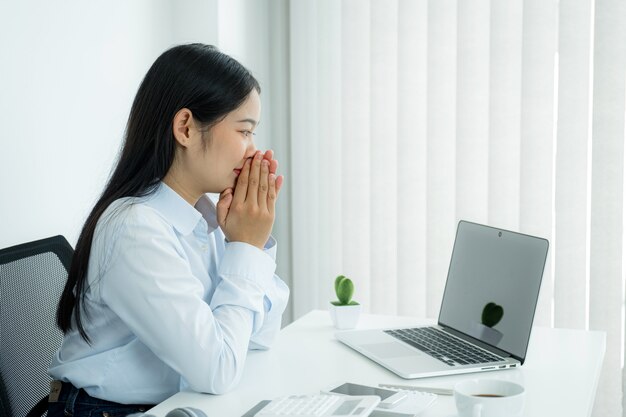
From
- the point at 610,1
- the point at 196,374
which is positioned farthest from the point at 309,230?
the point at 196,374

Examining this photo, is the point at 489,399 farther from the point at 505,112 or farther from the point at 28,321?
the point at 505,112

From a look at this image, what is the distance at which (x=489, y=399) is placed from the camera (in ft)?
3.02

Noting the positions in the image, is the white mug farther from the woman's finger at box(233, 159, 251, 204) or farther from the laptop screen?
the woman's finger at box(233, 159, 251, 204)

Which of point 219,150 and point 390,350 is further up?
point 219,150

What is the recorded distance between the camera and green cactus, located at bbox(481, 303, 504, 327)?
1.34m

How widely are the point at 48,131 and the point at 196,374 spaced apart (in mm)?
956

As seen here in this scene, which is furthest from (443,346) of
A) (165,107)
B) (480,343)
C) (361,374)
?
(165,107)

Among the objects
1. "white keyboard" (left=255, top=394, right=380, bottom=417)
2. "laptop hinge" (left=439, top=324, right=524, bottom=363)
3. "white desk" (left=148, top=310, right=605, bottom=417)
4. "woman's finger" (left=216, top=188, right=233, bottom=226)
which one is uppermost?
"woman's finger" (left=216, top=188, right=233, bottom=226)

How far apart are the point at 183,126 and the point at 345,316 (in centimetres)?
56

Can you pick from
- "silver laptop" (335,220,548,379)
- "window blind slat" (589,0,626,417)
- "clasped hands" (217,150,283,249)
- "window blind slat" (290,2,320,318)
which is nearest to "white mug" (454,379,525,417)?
"silver laptop" (335,220,548,379)

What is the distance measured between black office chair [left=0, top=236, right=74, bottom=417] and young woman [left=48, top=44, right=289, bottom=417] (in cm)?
9

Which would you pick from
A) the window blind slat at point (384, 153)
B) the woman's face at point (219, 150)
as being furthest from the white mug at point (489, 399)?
the window blind slat at point (384, 153)

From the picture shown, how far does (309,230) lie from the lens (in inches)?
104

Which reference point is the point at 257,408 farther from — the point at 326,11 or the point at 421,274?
the point at 326,11
